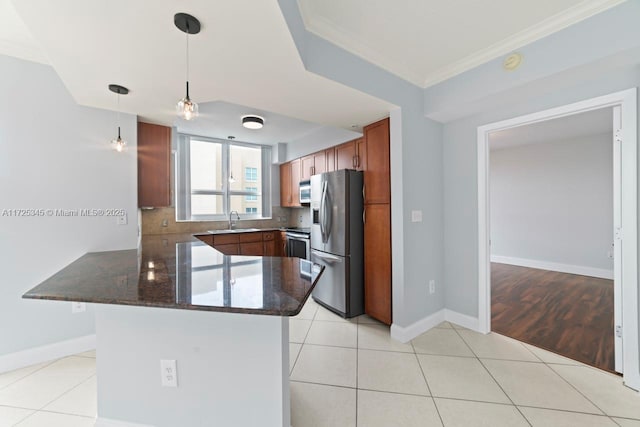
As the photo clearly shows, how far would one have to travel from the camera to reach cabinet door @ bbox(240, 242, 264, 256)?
4156 mm

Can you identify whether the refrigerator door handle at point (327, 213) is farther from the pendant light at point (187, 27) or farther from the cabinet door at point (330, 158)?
the pendant light at point (187, 27)

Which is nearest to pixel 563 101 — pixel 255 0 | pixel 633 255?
pixel 633 255

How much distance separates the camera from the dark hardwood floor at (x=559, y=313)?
86.7 inches

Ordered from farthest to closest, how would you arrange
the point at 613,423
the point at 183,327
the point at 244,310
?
the point at 613,423 < the point at 183,327 < the point at 244,310

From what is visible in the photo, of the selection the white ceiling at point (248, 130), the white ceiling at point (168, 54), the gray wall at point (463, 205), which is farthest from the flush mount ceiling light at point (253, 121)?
the gray wall at point (463, 205)

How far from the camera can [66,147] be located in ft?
7.20

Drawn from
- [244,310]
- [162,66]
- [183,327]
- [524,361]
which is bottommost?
[524,361]

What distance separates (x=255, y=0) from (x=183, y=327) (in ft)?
5.36

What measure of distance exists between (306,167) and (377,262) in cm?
224

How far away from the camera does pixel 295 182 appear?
4621mm

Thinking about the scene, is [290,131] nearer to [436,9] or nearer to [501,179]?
[436,9]

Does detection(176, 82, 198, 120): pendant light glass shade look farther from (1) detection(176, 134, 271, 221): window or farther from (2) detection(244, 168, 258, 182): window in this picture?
(2) detection(244, 168, 258, 182): window

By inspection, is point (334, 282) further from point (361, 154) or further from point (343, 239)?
point (361, 154)

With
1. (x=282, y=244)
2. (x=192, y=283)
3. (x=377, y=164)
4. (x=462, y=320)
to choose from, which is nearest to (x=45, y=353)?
(x=192, y=283)
